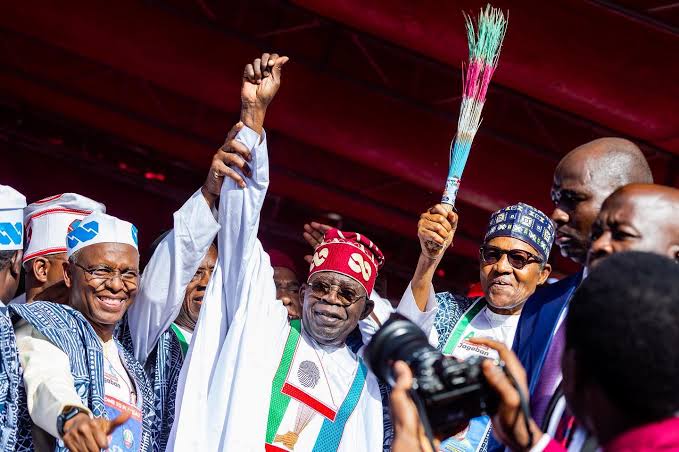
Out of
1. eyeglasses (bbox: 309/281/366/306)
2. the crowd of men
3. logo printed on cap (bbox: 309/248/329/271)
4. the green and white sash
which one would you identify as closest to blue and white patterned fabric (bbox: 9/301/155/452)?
the crowd of men

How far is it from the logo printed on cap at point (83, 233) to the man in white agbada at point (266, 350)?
44cm

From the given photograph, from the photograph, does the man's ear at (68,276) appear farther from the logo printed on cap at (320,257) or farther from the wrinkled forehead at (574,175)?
the wrinkled forehead at (574,175)

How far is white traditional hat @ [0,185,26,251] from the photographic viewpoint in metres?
3.52

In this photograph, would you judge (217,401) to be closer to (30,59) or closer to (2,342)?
(2,342)

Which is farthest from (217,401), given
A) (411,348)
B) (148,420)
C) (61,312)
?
(411,348)

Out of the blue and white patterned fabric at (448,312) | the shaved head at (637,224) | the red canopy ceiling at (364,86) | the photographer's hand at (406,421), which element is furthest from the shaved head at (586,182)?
the red canopy ceiling at (364,86)

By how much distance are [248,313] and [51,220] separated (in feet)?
3.10

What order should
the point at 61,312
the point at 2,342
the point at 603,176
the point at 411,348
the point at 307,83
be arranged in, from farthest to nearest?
the point at 307,83 < the point at 61,312 < the point at 2,342 < the point at 603,176 < the point at 411,348

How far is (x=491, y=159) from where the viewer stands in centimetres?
703

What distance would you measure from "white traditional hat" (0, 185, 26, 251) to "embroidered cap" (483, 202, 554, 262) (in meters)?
1.79

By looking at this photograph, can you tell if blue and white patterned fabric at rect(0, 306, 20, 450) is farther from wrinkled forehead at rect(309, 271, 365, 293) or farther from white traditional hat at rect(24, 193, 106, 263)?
wrinkled forehead at rect(309, 271, 365, 293)

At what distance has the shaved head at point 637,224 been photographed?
2.25 meters

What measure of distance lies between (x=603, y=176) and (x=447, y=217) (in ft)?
2.31

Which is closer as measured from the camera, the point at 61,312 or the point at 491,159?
the point at 61,312
